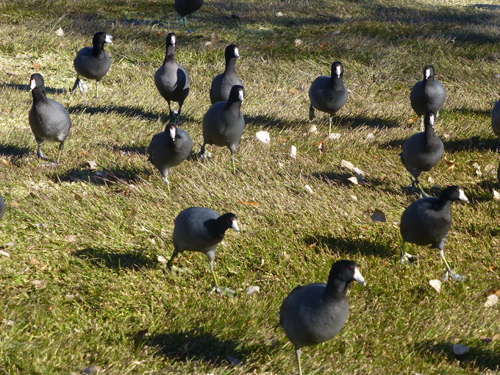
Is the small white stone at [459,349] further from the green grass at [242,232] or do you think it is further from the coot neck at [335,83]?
the coot neck at [335,83]

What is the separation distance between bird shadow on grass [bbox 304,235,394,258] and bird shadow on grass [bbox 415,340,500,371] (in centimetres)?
107

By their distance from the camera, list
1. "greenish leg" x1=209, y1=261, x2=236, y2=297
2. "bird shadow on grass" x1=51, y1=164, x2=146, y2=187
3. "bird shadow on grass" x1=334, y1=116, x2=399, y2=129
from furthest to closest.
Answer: "bird shadow on grass" x1=334, y1=116, x2=399, y2=129, "bird shadow on grass" x1=51, y1=164, x2=146, y2=187, "greenish leg" x1=209, y1=261, x2=236, y2=297

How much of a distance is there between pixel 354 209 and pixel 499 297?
1550 millimetres

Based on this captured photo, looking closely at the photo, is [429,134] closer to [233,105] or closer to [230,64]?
[233,105]

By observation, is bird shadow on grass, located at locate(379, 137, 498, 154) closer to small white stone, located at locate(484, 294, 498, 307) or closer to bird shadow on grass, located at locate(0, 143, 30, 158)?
small white stone, located at locate(484, 294, 498, 307)

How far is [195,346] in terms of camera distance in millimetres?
3553

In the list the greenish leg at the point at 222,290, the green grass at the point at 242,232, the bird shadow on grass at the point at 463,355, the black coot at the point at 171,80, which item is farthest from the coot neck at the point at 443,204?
the black coot at the point at 171,80

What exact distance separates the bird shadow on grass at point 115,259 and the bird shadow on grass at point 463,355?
214 centimetres

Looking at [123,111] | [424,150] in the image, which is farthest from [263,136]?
[424,150]

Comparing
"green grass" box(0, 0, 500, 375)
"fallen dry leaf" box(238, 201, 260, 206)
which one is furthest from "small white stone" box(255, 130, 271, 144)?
"fallen dry leaf" box(238, 201, 260, 206)

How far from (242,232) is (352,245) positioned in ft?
3.25

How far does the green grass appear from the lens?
3.55 meters

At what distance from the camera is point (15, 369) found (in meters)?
3.09

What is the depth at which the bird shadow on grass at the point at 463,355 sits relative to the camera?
11.7ft
